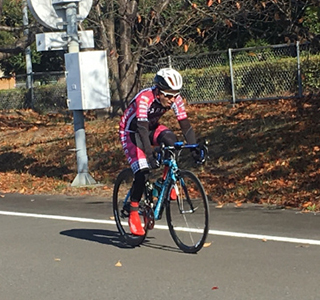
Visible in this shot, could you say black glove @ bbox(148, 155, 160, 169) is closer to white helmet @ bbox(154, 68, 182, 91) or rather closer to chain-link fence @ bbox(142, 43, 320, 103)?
white helmet @ bbox(154, 68, 182, 91)

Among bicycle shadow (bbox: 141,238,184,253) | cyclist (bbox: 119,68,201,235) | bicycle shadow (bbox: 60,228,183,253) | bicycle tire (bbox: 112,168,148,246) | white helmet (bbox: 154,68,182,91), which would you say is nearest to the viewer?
white helmet (bbox: 154,68,182,91)

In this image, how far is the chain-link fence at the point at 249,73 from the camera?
17.6 metres

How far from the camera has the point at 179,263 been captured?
7.03 m

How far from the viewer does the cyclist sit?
281 inches

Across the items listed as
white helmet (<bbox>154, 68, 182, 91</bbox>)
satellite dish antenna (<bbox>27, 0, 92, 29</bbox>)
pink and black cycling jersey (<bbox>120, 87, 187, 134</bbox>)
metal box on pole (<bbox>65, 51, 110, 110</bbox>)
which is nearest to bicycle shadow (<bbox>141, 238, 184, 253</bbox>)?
pink and black cycling jersey (<bbox>120, 87, 187, 134</bbox>)

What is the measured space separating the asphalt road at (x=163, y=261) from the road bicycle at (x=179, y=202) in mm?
202

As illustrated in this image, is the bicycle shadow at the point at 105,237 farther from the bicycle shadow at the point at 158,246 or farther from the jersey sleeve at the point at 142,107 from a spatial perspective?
the jersey sleeve at the point at 142,107

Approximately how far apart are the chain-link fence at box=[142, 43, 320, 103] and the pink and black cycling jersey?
9.24 meters

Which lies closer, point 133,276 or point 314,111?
point 133,276

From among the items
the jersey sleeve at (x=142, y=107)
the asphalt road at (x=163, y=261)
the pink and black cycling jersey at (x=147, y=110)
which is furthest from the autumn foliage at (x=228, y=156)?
the jersey sleeve at (x=142, y=107)

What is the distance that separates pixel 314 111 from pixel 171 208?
27.4ft

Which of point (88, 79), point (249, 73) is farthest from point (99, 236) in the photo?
point (249, 73)

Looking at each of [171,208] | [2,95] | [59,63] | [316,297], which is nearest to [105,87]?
[171,208]

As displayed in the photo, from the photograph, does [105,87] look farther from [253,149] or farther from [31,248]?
[31,248]
